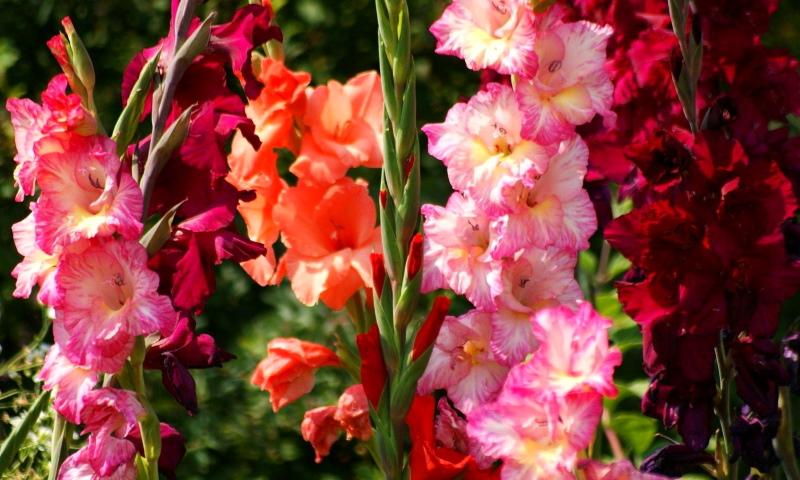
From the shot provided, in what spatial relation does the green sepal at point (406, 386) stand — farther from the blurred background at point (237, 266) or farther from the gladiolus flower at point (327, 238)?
the blurred background at point (237, 266)

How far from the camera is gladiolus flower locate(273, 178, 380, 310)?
47.7 inches

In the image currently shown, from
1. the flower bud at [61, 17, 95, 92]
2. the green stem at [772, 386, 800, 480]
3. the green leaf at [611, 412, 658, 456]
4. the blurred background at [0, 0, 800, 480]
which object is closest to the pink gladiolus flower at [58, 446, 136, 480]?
the flower bud at [61, 17, 95, 92]

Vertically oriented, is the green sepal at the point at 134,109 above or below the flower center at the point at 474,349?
above

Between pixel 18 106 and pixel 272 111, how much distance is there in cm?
33

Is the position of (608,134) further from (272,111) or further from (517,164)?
(272,111)

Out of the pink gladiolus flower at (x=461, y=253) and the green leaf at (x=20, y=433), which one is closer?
the green leaf at (x=20, y=433)

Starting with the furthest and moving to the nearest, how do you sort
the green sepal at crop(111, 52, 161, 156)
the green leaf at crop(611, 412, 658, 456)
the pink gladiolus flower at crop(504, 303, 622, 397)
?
the green leaf at crop(611, 412, 658, 456) < the green sepal at crop(111, 52, 161, 156) < the pink gladiolus flower at crop(504, 303, 622, 397)

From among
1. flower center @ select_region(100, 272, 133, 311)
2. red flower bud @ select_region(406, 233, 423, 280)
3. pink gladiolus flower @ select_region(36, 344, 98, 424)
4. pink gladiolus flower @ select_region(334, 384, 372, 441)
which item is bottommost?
pink gladiolus flower @ select_region(334, 384, 372, 441)

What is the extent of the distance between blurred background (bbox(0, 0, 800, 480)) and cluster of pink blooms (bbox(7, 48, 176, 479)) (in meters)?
0.91

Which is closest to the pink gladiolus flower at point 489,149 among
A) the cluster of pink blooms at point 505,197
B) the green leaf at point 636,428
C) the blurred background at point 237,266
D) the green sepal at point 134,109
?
the cluster of pink blooms at point 505,197

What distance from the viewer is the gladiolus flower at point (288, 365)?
125cm

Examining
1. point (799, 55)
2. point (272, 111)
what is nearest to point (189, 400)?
point (272, 111)

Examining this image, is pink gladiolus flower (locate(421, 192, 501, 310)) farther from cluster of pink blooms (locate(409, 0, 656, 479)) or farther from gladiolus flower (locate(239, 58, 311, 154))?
gladiolus flower (locate(239, 58, 311, 154))

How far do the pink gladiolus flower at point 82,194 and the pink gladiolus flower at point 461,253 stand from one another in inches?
9.6
